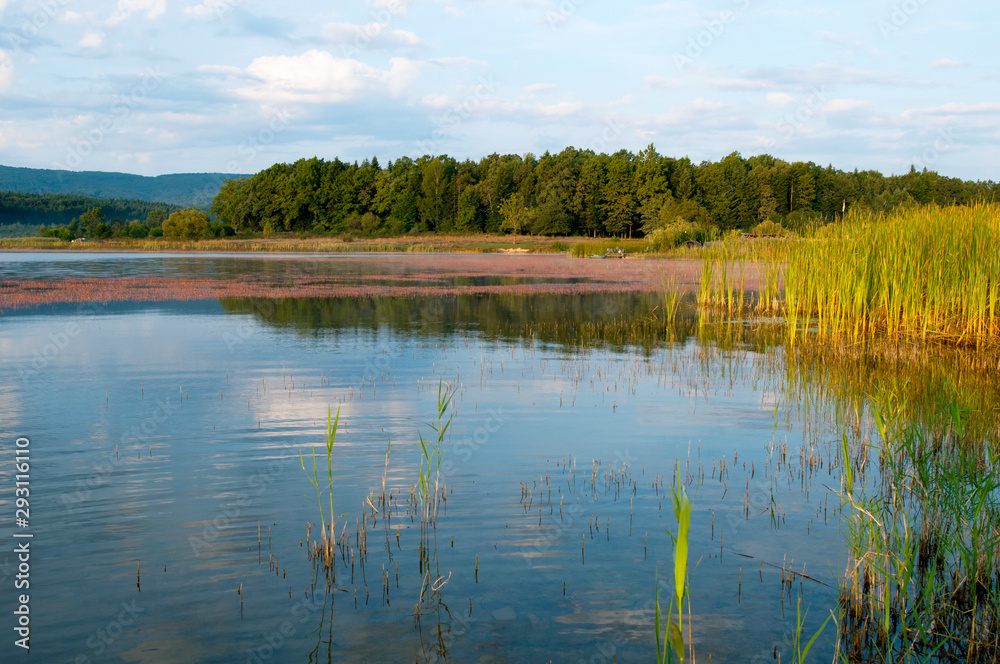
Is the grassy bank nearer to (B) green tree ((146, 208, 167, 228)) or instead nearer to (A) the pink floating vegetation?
(A) the pink floating vegetation

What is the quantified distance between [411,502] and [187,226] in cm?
11398

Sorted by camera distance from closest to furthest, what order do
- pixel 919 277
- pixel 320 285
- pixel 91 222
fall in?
1. pixel 919 277
2. pixel 320 285
3. pixel 91 222

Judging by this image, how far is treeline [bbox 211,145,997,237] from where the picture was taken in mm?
117750

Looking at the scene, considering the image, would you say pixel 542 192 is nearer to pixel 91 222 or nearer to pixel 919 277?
pixel 91 222

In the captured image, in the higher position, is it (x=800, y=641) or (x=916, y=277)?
(x=916, y=277)

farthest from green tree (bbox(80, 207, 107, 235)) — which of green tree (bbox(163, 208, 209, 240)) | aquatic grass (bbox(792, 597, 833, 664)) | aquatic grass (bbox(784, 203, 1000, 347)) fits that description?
aquatic grass (bbox(792, 597, 833, 664))

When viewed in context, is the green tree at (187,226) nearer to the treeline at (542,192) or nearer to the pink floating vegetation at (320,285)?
the treeline at (542,192)

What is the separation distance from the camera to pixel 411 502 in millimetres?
7227

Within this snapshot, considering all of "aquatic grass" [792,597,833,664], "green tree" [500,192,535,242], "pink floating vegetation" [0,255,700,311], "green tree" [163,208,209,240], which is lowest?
"aquatic grass" [792,597,833,664]

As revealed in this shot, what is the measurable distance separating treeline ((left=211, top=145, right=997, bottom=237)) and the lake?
96678 mm

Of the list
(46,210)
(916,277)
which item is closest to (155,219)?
(46,210)

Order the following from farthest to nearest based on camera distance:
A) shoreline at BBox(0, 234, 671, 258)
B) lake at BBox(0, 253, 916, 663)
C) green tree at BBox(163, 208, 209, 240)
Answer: green tree at BBox(163, 208, 209, 240) < shoreline at BBox(0, 234, 671, 258) < lake at BBox(0, 253, 916, 663)

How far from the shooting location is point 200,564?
5.91 m

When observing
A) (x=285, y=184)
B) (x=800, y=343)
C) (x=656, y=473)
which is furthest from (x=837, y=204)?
(x=656, y=473)
